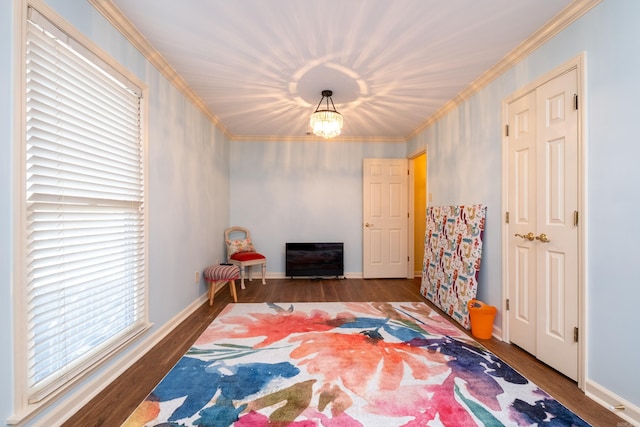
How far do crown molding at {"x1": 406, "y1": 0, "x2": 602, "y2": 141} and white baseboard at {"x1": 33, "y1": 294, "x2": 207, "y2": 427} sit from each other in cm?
396

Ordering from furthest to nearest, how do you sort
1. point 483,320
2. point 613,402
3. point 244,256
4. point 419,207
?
1. point 419,207
2. point 244,256
3. point 483,320
4. point 613,402

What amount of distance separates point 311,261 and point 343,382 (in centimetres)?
306

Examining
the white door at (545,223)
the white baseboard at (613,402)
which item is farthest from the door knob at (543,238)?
the white baseboard at (613,402)

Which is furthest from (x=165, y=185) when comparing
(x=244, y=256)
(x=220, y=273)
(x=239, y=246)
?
(x=239, y=246)

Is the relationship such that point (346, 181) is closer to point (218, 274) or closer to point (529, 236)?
point (218, 274)

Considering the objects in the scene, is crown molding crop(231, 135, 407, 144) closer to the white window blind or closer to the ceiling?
the ceiling

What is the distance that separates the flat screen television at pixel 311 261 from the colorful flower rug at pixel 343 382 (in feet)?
6.57

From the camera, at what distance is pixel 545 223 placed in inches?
84.7

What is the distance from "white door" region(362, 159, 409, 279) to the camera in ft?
16.5

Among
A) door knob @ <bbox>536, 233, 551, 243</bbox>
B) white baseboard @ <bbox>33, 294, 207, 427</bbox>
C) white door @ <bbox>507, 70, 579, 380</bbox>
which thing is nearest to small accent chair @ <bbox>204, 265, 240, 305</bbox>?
white baseboard @ <bbox>33, 294, 207, 427</bbox>

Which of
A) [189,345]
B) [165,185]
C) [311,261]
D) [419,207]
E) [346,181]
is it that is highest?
[346,181]

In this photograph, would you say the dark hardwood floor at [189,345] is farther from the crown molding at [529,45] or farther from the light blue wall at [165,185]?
the crown molding at [529,45]

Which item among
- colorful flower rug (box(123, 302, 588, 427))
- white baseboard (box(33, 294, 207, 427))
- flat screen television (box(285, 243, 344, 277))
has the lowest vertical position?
colorful flower rug (box(123, 302, 588, 427))

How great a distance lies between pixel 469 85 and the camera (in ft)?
9.91
